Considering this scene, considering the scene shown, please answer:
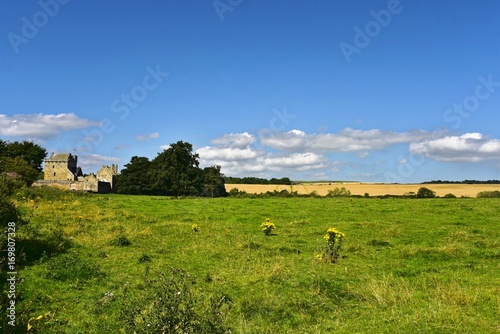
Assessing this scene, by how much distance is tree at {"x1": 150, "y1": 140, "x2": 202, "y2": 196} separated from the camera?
73812 millimetres

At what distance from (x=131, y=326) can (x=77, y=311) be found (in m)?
3.24

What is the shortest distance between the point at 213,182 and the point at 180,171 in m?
9.14

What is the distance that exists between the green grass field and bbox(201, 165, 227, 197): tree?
5276 centimetres

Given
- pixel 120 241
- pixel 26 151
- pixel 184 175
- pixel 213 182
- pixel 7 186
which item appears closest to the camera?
pixel 120 241

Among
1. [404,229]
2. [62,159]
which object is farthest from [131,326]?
[62,159]

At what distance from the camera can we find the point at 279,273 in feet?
40.7

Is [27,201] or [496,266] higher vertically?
[27,201]

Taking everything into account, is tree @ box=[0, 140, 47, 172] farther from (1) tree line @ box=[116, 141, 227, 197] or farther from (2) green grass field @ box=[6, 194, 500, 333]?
(2) green grass field @ box=[6, 194, 500, 333]

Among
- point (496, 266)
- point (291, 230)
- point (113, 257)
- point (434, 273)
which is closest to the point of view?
point (434, 273)

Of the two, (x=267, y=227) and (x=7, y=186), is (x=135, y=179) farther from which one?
(x=267, y=227)

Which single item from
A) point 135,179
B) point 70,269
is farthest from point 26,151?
point 70,269

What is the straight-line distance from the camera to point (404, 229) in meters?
21.8

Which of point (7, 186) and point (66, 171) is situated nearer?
point (7, 186)

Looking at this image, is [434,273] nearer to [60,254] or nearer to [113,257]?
[113,257]
